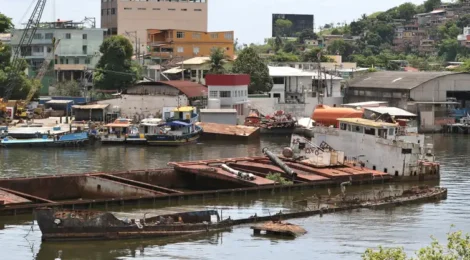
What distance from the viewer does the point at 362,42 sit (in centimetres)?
15162

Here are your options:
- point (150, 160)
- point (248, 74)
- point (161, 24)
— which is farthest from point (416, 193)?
point (161, 24)

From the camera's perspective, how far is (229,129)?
2394 inches

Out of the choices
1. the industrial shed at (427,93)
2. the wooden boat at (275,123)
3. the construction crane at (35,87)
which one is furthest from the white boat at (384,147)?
→ the construction crane at (35,87)

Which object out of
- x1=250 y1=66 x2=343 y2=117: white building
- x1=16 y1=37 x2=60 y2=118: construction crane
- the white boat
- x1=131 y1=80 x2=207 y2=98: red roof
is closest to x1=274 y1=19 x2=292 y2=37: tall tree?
x1=250 y1=66 x2=343 y2=117: white building

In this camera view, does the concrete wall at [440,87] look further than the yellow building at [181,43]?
No

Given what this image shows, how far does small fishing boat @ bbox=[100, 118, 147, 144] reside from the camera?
5694 centimetres

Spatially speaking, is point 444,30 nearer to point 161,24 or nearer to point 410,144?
point 161,24

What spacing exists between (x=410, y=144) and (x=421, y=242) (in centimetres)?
1179

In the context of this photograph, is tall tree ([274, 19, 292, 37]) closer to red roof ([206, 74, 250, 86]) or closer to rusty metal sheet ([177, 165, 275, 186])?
red roof ([206, 74, 250, 86])

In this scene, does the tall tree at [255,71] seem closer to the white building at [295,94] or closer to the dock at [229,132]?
the white building at [295,94]

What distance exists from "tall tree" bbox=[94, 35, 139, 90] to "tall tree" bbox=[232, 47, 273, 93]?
8681 mm

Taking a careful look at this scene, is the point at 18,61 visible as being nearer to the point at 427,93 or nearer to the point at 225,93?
the point at 225,93

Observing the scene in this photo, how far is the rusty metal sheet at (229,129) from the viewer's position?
59.9 m

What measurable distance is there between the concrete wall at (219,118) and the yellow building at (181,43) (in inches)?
949
